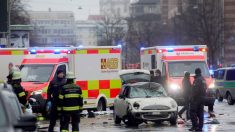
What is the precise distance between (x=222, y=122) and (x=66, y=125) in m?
9.03

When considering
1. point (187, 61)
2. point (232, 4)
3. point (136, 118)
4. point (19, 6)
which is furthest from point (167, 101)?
point (232, 4)

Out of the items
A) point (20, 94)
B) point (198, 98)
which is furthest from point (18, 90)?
point (198, 98)

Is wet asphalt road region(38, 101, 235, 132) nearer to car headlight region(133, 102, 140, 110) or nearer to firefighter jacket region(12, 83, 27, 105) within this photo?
car headlight region(133, 102, 140, 110)

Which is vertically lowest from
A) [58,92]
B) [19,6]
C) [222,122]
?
[222,122]

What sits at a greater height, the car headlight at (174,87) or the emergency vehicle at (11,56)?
the emergency vehicle at (11,56)

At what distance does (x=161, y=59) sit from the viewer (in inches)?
1217

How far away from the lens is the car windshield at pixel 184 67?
99.4ft

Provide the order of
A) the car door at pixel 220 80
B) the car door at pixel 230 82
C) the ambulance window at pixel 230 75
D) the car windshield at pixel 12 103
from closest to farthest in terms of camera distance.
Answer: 1. the car windshield at pixel 12 103
2. the car door at pixel 230 82
3. the ambulance window at pixel 230 75
4. the car door at pixel 220 80

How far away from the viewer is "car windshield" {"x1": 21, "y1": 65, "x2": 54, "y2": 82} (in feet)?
85.7

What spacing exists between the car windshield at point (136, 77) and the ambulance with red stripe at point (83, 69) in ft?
13.3

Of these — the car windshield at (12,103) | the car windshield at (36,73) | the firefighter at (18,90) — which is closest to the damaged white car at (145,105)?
the car windshield at (36,73)

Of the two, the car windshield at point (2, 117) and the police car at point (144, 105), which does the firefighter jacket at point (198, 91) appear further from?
the car windshield at point (2, 117)

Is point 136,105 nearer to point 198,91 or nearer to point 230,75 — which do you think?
point 198,91

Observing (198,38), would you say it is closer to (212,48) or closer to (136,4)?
(212,48)
